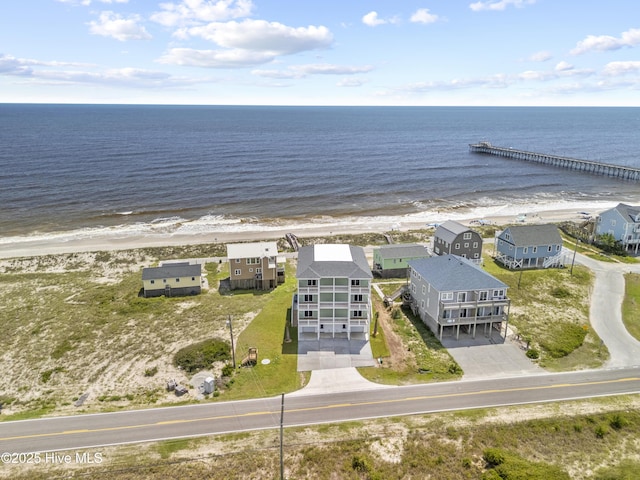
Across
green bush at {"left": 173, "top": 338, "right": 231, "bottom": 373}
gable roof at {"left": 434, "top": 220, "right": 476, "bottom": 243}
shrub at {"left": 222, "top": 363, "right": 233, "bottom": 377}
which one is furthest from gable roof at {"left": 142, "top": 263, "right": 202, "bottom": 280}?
gable roof at {"left": 434, "top": 220, "right": 476, "bottom": 243}

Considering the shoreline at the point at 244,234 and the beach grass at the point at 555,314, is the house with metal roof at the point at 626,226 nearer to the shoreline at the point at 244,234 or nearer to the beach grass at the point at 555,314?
the beach grass at the point at 555,314

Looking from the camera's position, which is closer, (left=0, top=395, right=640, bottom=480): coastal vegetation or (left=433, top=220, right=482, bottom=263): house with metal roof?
(left=0, top=395, right=640, bottom=480): coastal vegetation

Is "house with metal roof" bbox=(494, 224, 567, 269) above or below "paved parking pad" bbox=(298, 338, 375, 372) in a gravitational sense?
above

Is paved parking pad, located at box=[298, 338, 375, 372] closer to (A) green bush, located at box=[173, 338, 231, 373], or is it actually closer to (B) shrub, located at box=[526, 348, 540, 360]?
(A) green bush, located at box=[173, 338, 231, 373]

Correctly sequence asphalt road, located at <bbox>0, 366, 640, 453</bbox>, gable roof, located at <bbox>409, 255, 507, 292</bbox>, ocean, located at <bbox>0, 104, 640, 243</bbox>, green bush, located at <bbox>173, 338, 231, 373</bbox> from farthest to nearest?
ocean, located at <bbox>0, 104, 640, 243</bbox> < gable roof, located at <bbox>409, 255, 507, 292</bbox> < green bush, located at <bbox>173, 338, 231, 373</bbox> < asphalt road, located at <bbox>0, 366, 640, 453</bbox>

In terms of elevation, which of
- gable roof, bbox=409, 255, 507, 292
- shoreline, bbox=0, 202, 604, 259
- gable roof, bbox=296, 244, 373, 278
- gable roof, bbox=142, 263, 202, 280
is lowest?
shoreline, bbox=0, 202, 604, 259

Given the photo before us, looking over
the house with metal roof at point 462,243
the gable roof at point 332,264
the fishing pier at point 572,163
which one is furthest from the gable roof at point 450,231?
the fishing pier at point 572,163

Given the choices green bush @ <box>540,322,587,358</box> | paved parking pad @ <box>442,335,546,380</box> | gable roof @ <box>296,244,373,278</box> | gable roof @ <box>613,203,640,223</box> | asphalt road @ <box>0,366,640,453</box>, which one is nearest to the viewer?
asphalt road @ <box>0,366,640,453</box>
